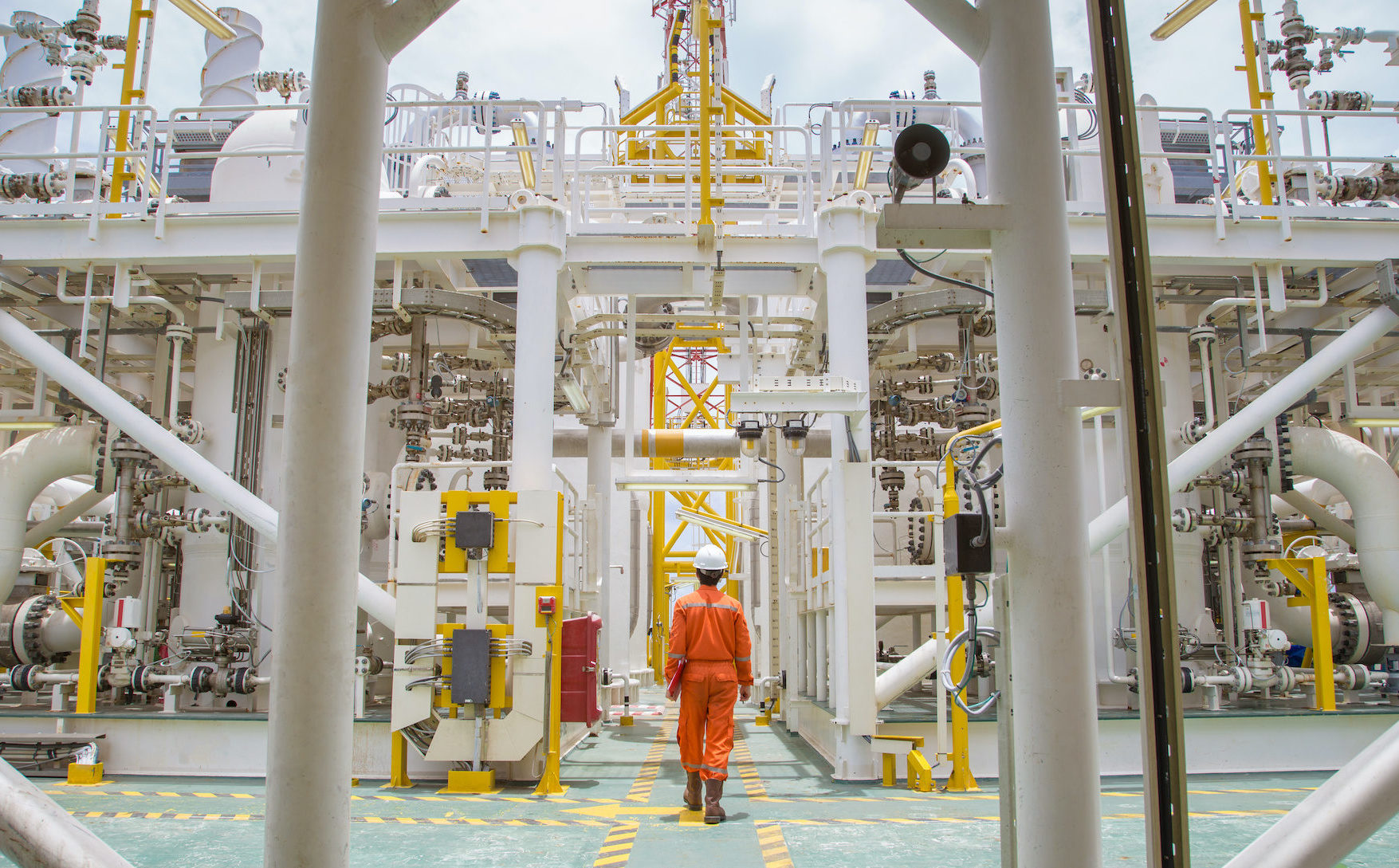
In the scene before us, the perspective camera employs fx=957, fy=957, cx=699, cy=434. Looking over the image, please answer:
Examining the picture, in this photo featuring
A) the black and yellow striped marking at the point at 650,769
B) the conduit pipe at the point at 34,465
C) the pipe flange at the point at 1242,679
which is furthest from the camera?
the conduit pipe at the point at 34,465

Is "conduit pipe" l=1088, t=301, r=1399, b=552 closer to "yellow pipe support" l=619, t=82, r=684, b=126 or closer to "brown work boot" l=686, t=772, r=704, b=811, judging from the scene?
"brown work boot" l=686, t=772, r=704, b=811

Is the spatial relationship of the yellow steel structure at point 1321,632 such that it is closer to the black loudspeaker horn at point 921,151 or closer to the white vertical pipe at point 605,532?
the white vertical pipe at point 605,532

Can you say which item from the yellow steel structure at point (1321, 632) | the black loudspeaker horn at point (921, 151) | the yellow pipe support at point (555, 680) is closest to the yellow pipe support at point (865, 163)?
the yellow pipe support at point (555, 680)

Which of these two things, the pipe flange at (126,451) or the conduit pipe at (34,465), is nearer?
the pipe flange at (126,451)

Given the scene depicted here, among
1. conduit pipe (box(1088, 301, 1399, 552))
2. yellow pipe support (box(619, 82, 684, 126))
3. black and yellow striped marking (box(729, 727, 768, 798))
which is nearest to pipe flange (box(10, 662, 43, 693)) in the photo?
black and yellow striped marking (box(729, 727, 768, 798))

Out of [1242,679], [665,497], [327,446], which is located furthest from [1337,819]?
[665,497]

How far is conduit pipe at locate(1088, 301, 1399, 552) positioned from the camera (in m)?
7.39

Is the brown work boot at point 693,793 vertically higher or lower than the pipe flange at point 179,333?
lower

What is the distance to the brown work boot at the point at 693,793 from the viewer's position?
6234 millimetres

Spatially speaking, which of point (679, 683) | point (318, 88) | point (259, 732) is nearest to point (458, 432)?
point (259, 732)

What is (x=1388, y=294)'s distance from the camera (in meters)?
8.16

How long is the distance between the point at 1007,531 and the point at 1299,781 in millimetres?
6517

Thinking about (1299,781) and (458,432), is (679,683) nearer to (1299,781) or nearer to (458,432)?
(1299,781)

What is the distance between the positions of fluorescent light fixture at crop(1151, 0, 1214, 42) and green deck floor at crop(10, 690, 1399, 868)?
5001 mm
